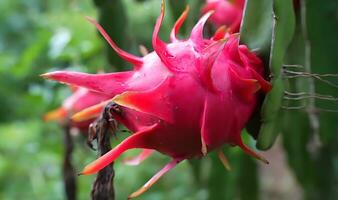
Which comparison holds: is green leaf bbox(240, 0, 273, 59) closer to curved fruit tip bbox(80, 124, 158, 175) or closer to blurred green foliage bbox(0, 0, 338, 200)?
blurred green foliage bbox(0, 0, 338, 200)

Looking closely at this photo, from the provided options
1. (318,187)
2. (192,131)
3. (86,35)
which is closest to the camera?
(192,131)

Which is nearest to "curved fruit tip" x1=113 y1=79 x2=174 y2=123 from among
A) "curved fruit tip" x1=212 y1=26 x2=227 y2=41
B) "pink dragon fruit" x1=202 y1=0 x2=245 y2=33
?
"curved fruit tip" x1=212 y1=26 x2=227 y2=41

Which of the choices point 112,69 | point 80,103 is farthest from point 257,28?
point 80,103

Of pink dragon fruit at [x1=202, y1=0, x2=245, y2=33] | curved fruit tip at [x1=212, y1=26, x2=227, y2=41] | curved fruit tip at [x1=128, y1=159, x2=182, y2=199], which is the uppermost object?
curved fruit tip at [x1=212, y1=26, x2=227, y2=41]

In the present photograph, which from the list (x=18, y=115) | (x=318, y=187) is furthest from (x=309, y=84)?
(x=18, y=115)

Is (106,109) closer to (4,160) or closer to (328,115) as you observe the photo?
(328,115)

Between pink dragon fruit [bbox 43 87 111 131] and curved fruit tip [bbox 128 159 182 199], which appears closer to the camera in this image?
curved fruit tip [bbox 128 159 182 199]

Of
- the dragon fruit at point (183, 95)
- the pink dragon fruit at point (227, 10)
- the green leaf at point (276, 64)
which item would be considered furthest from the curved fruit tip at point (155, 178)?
the pink dragon fruit at point (227, 10)
